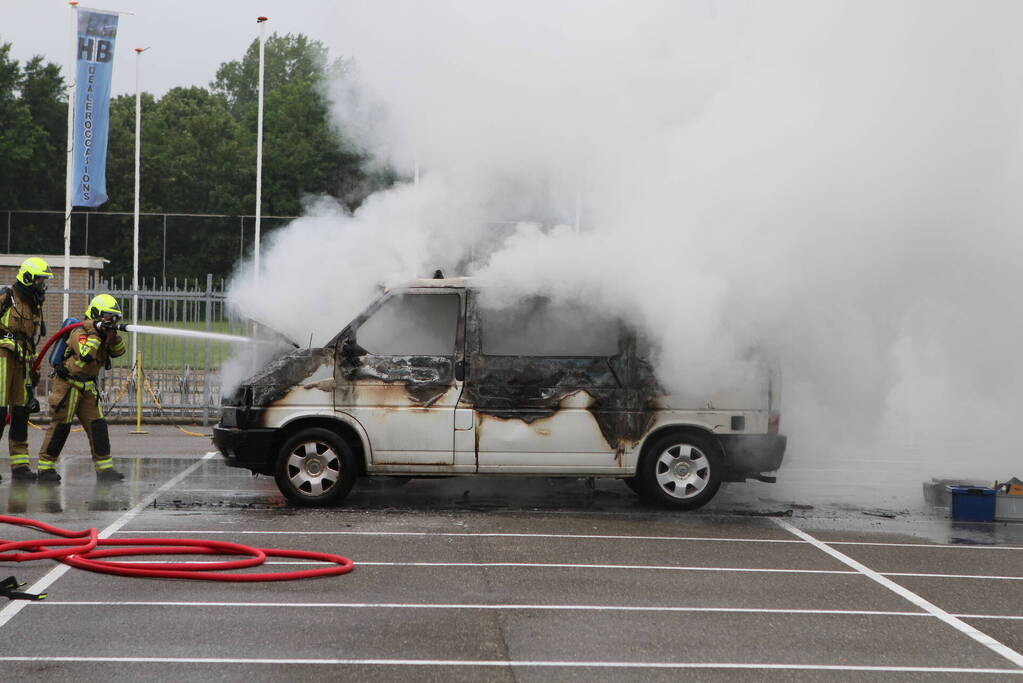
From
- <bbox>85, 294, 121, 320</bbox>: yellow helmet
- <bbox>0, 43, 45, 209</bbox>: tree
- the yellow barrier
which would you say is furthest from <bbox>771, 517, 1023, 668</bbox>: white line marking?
<bbox>0, 43, 45, 209</bbox>: tree

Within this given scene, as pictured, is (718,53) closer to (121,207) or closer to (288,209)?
(288,209)

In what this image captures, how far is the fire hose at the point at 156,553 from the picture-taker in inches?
295

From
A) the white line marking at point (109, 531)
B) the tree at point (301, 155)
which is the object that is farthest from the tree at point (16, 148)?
the white line marking at point (109, 531)

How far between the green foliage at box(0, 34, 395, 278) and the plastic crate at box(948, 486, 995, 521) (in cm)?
759

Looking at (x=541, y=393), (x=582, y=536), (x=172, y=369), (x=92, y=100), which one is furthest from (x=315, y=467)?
(x=92, y=100)

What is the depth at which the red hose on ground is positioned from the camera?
7516mm

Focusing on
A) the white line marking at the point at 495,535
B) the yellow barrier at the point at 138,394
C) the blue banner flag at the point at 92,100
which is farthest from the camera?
the blue banner flag at the point at 92,100

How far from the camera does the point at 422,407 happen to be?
10172 millimetres

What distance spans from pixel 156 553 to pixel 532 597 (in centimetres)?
267

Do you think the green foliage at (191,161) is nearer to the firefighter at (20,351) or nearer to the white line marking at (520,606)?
the firefighter at (20,351)

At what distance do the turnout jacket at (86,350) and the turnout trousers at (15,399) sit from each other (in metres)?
0.45

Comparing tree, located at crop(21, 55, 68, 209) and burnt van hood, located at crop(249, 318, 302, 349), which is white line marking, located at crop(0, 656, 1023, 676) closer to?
burnt van hood, located at crop(249, 318, 302, 349)

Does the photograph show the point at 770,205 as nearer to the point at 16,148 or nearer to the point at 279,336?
the point at 279,336

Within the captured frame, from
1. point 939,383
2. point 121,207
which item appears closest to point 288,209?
point 121,207
